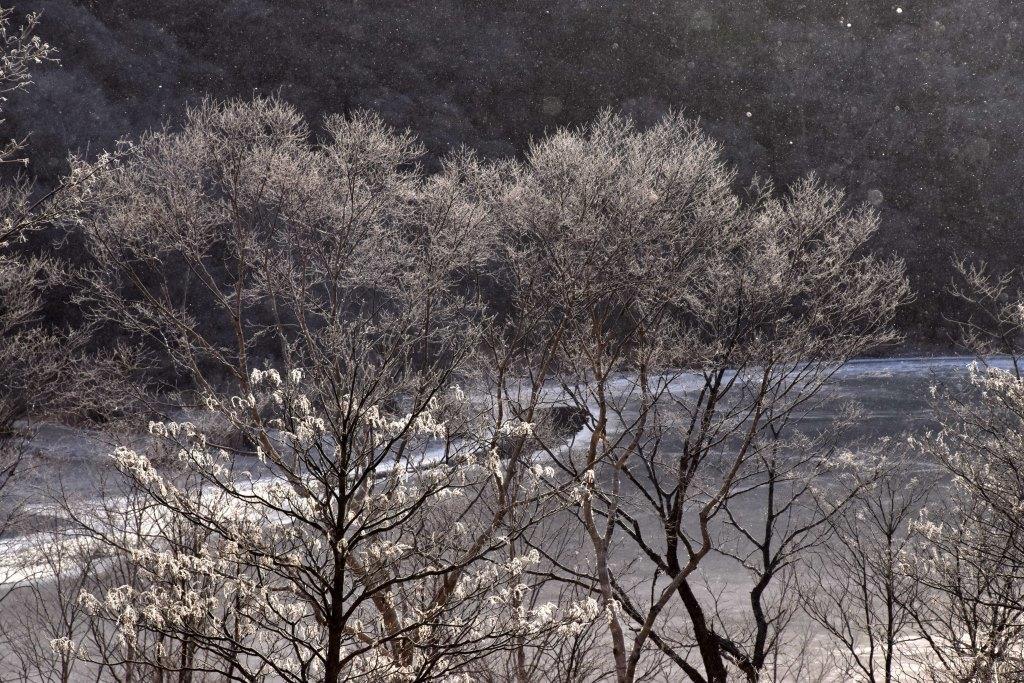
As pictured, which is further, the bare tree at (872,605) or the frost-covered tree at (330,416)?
the bare tree at (872,605)

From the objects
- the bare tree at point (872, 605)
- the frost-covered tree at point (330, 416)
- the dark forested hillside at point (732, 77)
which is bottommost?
the bare tree at point (872, 605)

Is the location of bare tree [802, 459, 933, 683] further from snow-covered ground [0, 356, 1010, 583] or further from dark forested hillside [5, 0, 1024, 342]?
dark forested hillside [5, 0, 1024, 342]

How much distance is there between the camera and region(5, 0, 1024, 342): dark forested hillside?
72.1m

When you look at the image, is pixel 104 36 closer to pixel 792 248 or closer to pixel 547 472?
pixel 792 248

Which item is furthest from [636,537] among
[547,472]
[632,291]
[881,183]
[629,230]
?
[881,183]

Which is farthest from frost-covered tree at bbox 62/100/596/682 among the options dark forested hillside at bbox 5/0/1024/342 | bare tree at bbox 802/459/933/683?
dark forested hillside at bbox 5/0/1024/342

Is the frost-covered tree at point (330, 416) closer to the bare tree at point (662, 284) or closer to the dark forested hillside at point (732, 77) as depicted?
the bare tree at point (662, 284)

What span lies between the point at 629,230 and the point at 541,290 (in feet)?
6.27

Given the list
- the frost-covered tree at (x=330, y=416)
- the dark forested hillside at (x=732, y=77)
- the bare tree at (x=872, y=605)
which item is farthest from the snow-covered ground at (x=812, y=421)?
the dark forested hillside at (x=732, y=77)

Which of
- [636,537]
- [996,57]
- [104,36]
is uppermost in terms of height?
[996,57]

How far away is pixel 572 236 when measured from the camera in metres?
16.8

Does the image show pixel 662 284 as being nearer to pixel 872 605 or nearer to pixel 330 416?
pixel 872 605

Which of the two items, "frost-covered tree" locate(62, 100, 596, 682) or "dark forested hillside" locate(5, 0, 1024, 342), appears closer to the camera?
"frost-covered tree" locate(62, 100, 596, 682)

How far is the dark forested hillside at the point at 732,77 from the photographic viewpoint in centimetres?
7212
